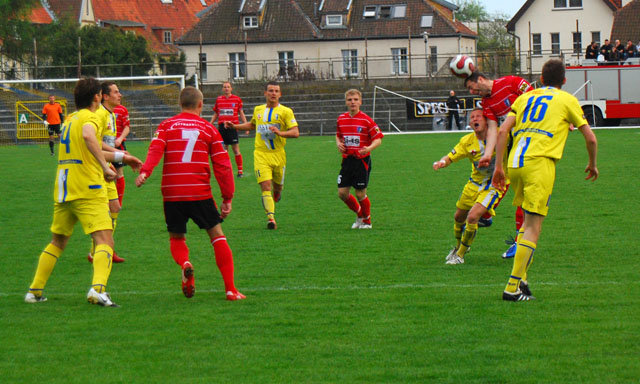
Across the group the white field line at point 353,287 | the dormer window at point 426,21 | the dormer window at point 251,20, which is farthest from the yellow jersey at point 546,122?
the dormer window at point 251,20

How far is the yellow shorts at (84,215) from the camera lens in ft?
24.0

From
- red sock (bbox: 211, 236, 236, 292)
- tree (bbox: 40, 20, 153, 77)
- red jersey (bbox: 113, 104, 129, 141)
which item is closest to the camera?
red sock (bbox: 211, 236, 236, 292)

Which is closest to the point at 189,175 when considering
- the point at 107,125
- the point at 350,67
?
the point at 107,125

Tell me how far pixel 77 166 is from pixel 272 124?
569 centimetres

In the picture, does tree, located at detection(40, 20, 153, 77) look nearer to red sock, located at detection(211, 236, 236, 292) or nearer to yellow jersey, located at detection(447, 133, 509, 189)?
yellow jersey, located at detection(447, 133, 509, 189)

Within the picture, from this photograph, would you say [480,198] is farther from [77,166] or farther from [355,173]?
[77,166]

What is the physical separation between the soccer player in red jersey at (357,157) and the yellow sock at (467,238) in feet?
9.86

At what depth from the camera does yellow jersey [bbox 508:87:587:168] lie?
22.7 ft

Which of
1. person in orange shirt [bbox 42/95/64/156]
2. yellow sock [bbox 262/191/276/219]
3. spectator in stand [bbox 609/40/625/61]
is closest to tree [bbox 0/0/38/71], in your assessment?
person in orange shirt [bbox 42/95/64/156]

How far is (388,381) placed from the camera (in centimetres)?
506

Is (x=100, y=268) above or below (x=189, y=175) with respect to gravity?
below

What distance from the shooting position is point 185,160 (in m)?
7.29

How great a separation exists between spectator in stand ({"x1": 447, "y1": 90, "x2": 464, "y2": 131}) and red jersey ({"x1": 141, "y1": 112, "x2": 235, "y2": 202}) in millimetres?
30529

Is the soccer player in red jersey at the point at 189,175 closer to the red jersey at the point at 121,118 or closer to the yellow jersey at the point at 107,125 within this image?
the yellow jersey at the point at 107,125
